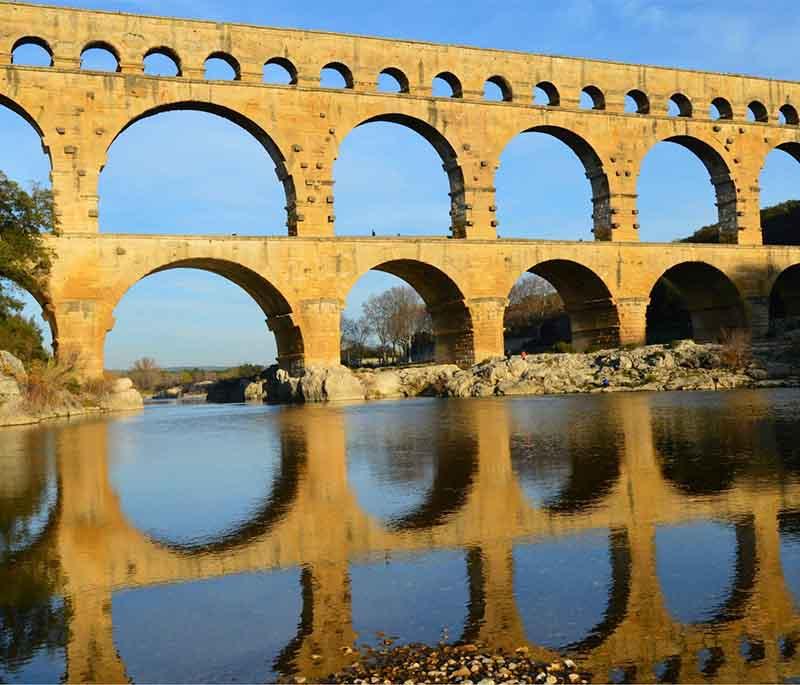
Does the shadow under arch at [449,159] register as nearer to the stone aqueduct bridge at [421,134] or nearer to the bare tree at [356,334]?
the stone aqueduct bridge at [421,134]

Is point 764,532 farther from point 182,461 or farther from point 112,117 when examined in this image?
point 112,117

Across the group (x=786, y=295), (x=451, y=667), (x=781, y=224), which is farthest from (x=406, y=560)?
(x=781, y=224)

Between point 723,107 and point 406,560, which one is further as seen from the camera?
point 723,107

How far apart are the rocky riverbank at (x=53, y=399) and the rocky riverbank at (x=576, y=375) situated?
5994 millimetres

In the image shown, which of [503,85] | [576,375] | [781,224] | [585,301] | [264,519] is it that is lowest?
[264,519]

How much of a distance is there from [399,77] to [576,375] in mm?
14194

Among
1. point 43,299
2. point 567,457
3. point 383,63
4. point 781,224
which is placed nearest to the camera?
point 567,457

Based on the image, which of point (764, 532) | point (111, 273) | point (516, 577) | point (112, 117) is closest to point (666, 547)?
point (764, 532)

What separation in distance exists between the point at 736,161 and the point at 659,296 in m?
12.0

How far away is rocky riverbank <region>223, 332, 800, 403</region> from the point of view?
29875mm

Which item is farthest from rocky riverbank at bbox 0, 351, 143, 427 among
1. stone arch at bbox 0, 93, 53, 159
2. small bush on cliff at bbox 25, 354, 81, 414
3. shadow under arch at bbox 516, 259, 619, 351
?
shadow under arch at bbox 516, 259, 619, 351

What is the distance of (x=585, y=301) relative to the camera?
1502 inches

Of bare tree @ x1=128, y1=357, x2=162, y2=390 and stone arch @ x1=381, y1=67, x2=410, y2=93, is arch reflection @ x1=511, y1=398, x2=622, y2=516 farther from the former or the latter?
bare tree @ x1=128, y1=357, x2=162, y2=390

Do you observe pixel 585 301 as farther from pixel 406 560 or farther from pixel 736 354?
pixel 406 560
